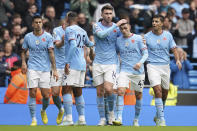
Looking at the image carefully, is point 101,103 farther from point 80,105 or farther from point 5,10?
point 5,10

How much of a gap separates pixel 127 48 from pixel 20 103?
13.3 ft

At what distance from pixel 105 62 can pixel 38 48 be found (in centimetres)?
142

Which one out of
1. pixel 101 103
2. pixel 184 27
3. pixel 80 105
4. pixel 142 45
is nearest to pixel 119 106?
pixel 101 103

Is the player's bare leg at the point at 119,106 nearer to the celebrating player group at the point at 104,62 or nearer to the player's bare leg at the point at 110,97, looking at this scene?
the celebrating player group at the point at 104,62

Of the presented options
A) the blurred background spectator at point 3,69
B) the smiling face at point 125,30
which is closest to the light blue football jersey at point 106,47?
the smiling face at point 125,30

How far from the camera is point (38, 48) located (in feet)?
41.6

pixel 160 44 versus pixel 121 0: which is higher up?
pixel 121 0

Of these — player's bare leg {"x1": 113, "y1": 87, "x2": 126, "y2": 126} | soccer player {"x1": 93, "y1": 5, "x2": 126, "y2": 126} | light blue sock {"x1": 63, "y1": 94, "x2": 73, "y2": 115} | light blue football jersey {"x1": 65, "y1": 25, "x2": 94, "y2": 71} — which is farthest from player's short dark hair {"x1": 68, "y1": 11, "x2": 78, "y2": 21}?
player's bare leg {"x1": 113, "y1": 87, "x2": 126, "y2": 126}

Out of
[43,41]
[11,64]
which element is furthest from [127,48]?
[11,64]

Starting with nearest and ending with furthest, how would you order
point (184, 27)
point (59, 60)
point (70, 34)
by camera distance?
point (70, 34) → point (59, 60) → point (184, 27)

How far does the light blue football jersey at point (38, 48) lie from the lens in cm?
1268

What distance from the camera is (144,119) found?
46.4ft

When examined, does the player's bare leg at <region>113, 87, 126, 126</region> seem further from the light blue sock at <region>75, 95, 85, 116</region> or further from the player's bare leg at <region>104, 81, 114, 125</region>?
the light blue sock at <region>75, 95, 85, 116</region>

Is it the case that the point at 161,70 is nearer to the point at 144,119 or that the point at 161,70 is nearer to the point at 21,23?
the point at 144,119
